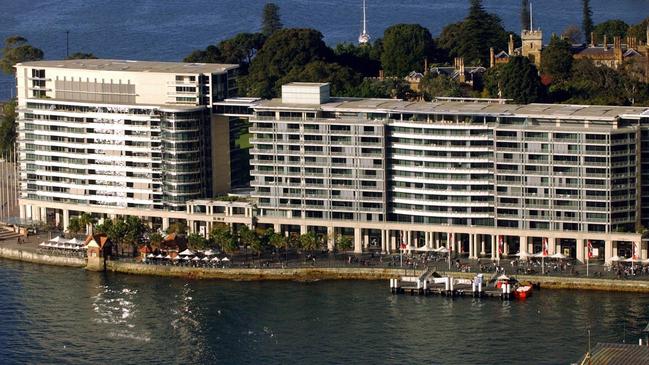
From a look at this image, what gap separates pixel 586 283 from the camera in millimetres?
155625

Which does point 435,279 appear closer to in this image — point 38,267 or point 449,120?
point 449,120

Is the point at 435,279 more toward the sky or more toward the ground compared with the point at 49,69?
more toward the ground

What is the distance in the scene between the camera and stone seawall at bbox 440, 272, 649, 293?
154500mm

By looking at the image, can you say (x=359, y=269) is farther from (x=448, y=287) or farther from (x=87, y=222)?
(x=87, y=222)

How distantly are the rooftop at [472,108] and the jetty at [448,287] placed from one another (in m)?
13.8

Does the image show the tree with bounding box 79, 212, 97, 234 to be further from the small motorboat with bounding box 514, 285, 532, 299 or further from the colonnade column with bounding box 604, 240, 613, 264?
the colonnade column with bounding box 604, 240, 613, 264

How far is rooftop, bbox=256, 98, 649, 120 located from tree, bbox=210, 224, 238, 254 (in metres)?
10.2

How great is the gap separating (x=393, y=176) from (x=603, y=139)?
55.8 ft

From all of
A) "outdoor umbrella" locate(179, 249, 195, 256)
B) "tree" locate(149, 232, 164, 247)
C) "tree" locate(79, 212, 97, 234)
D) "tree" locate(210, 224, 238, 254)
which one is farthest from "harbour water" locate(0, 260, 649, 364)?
"tree" locate(79, 212, 97, 234)

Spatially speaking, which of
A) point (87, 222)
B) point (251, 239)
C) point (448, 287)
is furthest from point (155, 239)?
point (448, 287)

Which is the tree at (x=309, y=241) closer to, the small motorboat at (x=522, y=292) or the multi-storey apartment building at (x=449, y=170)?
the multi-storey apartment building at (x=449, y=170)

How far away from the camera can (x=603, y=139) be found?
159750mm

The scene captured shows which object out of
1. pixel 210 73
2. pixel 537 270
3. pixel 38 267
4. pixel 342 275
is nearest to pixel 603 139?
pixel 537 270

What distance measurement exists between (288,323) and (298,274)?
1356 cm
